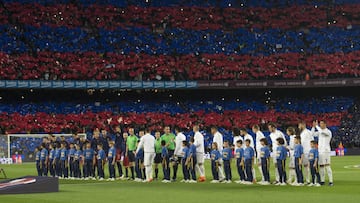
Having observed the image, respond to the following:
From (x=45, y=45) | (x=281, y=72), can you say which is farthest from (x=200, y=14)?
(x=45, y=45)

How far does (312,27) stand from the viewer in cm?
7344

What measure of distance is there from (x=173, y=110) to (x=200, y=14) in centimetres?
1060

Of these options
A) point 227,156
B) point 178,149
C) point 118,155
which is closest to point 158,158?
point 178,149

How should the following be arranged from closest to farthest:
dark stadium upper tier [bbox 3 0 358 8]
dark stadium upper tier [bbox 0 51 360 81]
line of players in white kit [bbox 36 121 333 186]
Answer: line of players in white kit [bbox 36 121 333 186] → dark stadium upper tier [bbox 0 51 360 81] → dark stadium upper tier [bbox 3 0 358 8]

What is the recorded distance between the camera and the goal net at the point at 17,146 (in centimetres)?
5522

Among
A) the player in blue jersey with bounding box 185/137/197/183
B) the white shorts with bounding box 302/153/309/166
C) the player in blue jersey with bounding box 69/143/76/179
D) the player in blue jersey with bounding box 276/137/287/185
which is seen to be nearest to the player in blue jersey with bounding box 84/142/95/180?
the player in blue jersey with bounding box 69/143/76/179

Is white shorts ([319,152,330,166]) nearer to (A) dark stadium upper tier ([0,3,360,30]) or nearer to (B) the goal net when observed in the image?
(B) the goal net

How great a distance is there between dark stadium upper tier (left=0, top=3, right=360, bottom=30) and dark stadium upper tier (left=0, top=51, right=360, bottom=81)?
4239 mm

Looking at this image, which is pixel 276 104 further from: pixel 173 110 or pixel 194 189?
pixel 194 189

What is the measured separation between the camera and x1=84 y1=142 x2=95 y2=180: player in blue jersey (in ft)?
117

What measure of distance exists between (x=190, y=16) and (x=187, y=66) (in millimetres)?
6651

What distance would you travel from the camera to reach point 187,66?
6881cm

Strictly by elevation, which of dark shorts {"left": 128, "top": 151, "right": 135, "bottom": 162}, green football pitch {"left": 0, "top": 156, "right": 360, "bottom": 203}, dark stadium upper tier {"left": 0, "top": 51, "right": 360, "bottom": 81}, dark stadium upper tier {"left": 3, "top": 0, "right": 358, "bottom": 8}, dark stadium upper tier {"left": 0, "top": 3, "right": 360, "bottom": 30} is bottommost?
green football pitch {"left": 0, "top": 156, "right": 360, "bottom": 203}

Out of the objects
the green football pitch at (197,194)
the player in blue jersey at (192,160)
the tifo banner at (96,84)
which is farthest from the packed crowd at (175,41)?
the green football pitch at (197,194)
